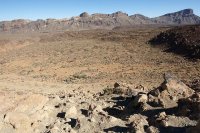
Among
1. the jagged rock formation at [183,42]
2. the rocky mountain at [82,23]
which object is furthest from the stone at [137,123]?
the rocky mountain at [82,23]

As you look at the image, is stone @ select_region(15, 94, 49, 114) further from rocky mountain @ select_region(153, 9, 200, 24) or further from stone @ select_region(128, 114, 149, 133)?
rocky mountain @ select_region(153, 9, 200, 24)

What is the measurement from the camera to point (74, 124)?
8500 mm

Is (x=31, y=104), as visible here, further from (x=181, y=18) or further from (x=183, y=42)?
(x=181, y=18)

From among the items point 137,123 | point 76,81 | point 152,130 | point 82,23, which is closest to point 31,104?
point 137,123

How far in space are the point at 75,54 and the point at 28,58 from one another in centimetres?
506

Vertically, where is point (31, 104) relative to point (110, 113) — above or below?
above

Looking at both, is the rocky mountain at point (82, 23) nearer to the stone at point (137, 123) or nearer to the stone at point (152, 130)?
the stone at point (137, 123)

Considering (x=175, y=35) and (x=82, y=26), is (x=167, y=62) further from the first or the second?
(x=82, y=26)

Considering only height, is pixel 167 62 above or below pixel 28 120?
below

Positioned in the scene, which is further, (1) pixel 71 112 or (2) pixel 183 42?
(2) pixel 183 42

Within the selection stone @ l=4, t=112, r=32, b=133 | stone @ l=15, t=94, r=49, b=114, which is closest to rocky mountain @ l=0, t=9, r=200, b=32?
stone @ l=15, t=94, r=49, b=114

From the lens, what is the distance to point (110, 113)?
9.48m

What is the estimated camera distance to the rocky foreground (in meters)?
7.89

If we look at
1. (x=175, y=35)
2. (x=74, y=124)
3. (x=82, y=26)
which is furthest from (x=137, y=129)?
(x=82, y=26)
